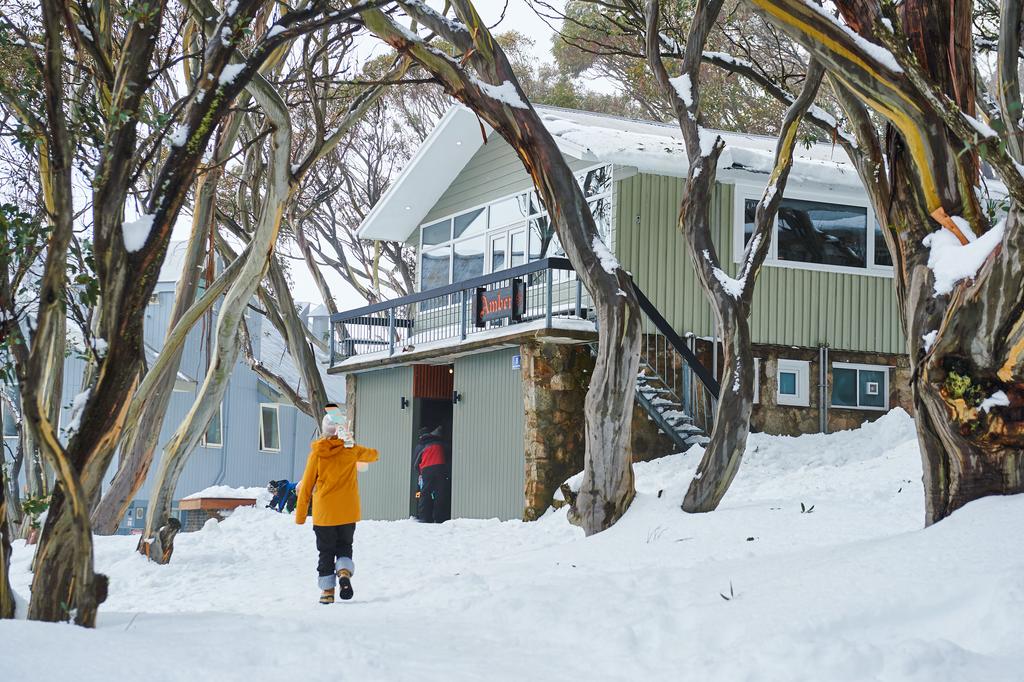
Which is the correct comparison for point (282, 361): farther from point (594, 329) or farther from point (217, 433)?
point (594, 329)

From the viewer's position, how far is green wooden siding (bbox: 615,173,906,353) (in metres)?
16.6

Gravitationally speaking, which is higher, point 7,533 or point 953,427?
point 953,427

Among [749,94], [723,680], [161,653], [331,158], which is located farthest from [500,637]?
[749,94]

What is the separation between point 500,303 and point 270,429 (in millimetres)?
15778

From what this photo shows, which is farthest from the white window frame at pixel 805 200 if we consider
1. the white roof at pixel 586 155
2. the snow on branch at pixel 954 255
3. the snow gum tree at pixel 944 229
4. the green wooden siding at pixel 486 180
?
the snow on branch at pixel 954 255

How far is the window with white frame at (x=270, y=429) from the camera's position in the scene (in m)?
30.0

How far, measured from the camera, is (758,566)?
7512 millimetres

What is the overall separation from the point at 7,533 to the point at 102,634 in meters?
0.78

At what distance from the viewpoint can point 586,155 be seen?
627 inches

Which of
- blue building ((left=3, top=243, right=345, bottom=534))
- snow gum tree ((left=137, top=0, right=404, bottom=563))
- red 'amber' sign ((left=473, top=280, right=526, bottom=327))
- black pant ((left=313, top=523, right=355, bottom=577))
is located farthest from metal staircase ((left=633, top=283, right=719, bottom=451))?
blue building ((left=3, top=243, right=345, bottom=534))

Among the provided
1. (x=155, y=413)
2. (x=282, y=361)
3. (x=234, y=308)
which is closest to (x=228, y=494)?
(x=282, y=361)

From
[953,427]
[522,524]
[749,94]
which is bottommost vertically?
[522,524]

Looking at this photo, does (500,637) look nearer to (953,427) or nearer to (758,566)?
(758,566)

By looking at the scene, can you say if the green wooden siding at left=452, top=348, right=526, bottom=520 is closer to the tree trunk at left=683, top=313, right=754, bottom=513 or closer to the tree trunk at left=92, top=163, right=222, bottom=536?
the tree trunk at left=92, top=163, right=222, bottom=536
